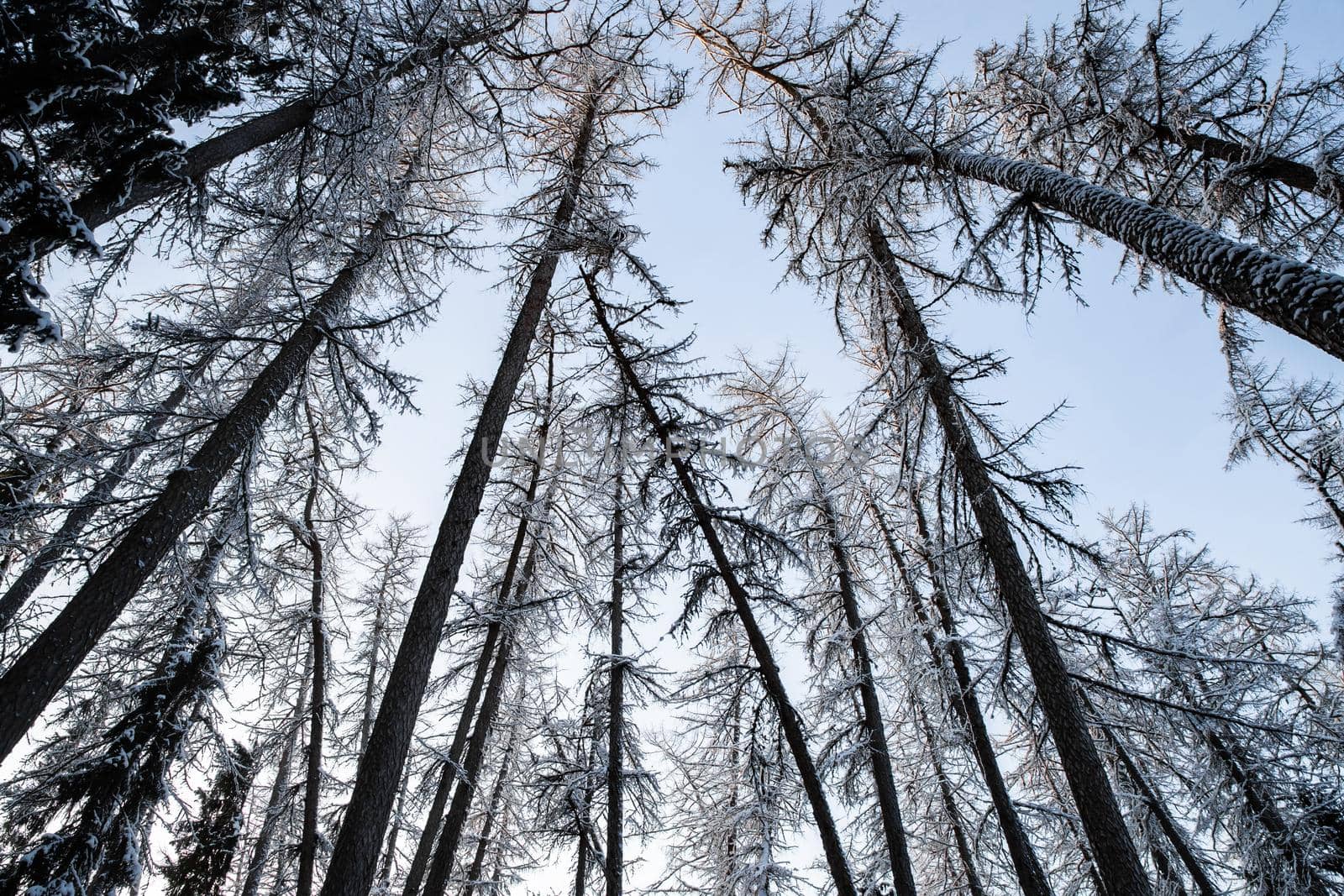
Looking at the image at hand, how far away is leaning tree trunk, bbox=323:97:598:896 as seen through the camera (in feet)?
13.7

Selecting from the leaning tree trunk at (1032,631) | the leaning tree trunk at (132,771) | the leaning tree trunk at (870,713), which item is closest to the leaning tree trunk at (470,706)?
the leaning tree trunk at (132,771)

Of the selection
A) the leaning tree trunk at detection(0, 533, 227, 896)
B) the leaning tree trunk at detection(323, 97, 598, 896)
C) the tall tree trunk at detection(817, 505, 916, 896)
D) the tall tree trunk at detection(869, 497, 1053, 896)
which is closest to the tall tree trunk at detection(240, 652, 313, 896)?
the leaning tree trunk at detection(0, 533, 227, 896)

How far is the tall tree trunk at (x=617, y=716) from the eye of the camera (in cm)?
796

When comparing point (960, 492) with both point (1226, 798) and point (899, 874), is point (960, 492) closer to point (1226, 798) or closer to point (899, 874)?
point (899, 874)

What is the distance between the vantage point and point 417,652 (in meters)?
5.06

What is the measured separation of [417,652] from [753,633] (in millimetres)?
3670

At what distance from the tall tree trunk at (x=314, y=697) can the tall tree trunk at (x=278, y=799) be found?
47cm

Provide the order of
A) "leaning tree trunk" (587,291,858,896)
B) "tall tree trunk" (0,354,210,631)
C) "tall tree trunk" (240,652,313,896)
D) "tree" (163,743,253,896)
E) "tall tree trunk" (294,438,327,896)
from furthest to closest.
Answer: "tree" (163,743,253,896) < "tall tree trunk" (240,652,313,896) < "tall tree trunk" (294,438,327,896) < "leaning tree trunk" (587,291,858,896) < "tall tree trunk" (0,354,210,631)

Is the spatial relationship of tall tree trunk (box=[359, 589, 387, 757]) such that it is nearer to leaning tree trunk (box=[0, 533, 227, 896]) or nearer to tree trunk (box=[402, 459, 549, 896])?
tree trunk (box=[402, 459, 549, 896])

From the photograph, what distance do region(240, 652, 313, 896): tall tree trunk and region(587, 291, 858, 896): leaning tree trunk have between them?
766 cm

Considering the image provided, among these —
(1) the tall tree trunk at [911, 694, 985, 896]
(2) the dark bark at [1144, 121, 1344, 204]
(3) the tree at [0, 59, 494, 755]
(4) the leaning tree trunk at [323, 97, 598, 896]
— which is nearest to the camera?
(4) the leaning tree trunk at [323, 97, 598, 896]

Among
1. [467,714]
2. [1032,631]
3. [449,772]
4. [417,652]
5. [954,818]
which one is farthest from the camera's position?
[954,818]

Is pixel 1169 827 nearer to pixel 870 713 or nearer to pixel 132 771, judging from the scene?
pixel 870 713

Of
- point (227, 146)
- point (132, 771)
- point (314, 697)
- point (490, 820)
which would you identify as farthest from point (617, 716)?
point (227, 146)
